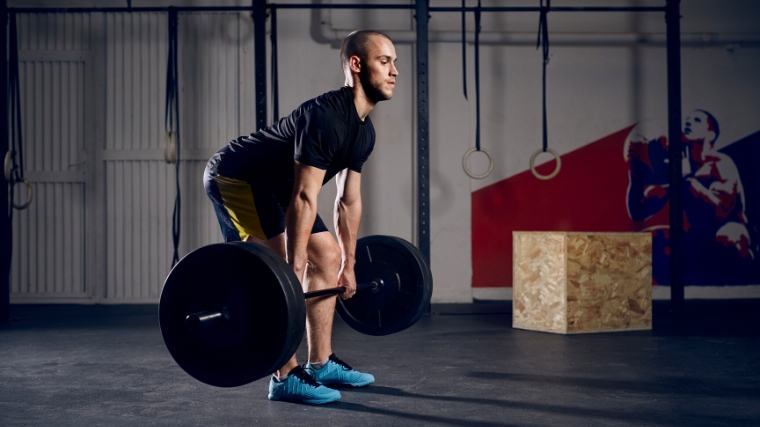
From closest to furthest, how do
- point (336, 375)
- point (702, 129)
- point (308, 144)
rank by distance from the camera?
point (308, 144) < point (336, 375) < point (702, 129)

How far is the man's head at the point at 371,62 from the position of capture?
81.7 inches

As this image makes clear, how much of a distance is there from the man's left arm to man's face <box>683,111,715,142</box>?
383 cm

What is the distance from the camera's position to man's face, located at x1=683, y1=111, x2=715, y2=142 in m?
5.24

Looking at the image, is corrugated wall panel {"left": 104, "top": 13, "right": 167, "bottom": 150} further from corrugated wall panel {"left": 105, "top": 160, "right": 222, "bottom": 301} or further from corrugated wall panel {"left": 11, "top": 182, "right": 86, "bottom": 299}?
corrugated wall panel {"left": 11, "top": 182, "right": 86, "bottom": 299}

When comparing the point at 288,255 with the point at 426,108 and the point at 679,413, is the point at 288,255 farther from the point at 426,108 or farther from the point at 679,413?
the point at 426,108

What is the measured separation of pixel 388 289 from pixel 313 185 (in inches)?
27.9

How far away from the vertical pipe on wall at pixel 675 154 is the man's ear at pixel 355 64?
3.11 m

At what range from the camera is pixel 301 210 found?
1.98 m

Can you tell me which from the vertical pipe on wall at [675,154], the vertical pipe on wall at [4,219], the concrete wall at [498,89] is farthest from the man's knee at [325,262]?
the vertical pipe on wall at [675,154]

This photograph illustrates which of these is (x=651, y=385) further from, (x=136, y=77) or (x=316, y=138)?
(x=136, y=77)

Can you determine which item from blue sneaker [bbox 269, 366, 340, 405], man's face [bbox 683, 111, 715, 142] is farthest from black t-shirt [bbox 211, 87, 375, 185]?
man's face [bbox 683, 111, 715, 142]

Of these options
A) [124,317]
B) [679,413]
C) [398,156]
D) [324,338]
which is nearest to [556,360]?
[679,413]

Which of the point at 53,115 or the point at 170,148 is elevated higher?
the point at 53,115

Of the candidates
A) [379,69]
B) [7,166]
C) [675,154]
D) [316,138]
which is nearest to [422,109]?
[675,154]
